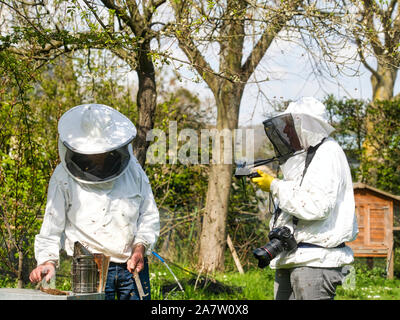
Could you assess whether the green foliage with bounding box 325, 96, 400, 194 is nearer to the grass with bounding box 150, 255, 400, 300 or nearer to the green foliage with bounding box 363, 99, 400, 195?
the green foliage with bounding box 363, 99, 400, 195

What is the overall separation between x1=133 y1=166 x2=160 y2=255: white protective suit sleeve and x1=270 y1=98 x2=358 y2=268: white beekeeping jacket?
76 cm

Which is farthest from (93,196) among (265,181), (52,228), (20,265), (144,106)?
(144,106)

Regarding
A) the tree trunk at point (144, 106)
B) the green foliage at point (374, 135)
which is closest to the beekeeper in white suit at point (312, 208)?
the tree trunk at point (144, 106)

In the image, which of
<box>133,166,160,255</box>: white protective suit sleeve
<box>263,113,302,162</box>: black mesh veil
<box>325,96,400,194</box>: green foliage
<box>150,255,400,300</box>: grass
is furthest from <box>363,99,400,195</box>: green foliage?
<box>133,166,160,255</box>: white protective suit sleeve

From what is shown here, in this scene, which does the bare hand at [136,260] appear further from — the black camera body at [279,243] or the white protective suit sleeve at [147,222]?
the black camera body at [279,243]

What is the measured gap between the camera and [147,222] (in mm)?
3033

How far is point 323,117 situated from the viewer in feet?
10.6

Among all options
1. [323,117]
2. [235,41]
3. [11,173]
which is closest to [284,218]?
[323,117]

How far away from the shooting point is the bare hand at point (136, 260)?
2832 millimetres

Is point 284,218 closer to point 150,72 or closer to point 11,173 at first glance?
point 150,72

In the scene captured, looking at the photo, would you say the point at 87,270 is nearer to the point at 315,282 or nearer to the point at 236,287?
the point at 315,282

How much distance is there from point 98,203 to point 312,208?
1222 mm

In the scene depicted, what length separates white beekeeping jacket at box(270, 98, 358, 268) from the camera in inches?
117
